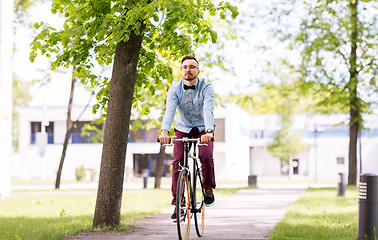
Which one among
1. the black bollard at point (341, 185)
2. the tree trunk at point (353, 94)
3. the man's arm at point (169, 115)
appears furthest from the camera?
the tree trunk at point (353, 94)

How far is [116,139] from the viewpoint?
807cm

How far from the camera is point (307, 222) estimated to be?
30.3 ft

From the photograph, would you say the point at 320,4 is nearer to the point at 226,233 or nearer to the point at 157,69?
the point at 157,69

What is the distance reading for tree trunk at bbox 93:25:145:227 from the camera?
804cm


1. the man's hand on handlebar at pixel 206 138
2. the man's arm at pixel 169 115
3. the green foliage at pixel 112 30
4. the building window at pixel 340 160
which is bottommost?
the building window at pixel 340 160

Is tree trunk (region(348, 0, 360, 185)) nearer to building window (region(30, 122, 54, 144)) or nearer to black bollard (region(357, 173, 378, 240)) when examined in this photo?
black bollard (region(357, 173, 378, 240))

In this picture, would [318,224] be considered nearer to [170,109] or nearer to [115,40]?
[170,109]

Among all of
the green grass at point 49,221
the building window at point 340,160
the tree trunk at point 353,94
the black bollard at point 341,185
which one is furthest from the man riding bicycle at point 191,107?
the building window at point 340,160

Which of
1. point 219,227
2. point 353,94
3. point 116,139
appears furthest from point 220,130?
point 116,139

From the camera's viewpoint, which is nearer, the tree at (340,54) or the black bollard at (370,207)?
the black bollard at (370,207)

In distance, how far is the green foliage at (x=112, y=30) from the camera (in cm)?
744

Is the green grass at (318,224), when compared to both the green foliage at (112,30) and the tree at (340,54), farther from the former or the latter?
the tree at (340,54)

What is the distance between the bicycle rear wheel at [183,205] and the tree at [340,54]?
16571mm

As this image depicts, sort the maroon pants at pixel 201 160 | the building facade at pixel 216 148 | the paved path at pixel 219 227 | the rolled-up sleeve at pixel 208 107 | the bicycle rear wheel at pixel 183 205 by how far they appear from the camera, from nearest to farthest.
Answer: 1. the bicycle rear wheel at pixel 183 205
2. the rolled-up sleeve at pixel 208 107
3. the maroon pants at pixel 201 160
4. the paved path at pixel 219 227
5. the building facade at pixel 216 148
